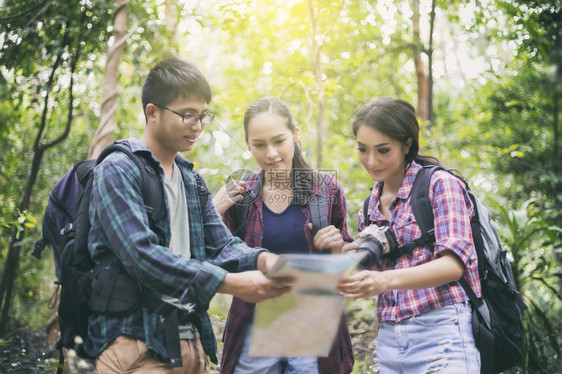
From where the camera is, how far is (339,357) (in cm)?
234

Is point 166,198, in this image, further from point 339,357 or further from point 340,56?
point 340,56

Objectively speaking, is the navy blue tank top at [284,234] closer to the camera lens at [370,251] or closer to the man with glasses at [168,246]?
the man with glasses at [168,246]

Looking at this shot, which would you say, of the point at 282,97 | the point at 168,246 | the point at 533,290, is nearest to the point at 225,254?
the point at 168,246

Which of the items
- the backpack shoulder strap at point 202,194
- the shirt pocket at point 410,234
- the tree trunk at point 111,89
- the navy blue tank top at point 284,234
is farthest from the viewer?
the tree trunk at point 111,89

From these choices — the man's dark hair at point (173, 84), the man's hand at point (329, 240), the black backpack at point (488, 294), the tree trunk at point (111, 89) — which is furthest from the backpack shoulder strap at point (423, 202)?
the tree trunk at point (111, 89)

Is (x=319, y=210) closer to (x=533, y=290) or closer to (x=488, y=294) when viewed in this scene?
(x=488, y=294)

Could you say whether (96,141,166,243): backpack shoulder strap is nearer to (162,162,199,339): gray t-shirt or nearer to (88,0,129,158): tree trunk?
(162,162,199,339): gray t-shirt

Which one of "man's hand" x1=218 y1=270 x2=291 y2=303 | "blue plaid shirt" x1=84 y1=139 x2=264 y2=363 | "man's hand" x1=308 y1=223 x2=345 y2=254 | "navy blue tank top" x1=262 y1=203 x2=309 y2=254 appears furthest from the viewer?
A: "navy blue tank top" x1=262 y1=203 x2=309 y2=254

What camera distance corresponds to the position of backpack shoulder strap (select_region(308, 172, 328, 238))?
7.82 feet

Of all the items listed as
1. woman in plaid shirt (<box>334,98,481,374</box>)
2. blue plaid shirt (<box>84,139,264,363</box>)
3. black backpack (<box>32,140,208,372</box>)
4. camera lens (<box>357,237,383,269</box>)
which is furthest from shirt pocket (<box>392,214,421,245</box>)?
black backpack (<box>32,140,208,372</box>)

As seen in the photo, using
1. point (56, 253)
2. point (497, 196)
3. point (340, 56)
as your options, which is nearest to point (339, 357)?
point (56, 253)

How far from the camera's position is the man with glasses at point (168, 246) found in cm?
155

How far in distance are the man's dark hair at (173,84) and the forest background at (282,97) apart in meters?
0.55

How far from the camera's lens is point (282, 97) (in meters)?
5.73
